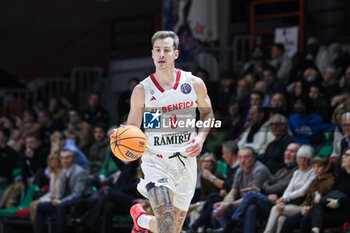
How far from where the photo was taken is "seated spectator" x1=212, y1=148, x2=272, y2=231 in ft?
32.8

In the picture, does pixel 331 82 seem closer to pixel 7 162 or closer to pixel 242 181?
pixel 242 181

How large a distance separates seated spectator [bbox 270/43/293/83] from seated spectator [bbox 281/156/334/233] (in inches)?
179

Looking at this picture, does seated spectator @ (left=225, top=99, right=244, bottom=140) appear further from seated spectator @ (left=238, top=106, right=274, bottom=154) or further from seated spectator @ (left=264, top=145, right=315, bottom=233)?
seated spectator @ (left=264, top=145, right=315, bottom=233)

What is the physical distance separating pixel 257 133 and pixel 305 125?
942mm

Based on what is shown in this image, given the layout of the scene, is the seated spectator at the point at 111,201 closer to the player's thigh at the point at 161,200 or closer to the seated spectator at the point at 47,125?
the seated spectator at the point at 47,125

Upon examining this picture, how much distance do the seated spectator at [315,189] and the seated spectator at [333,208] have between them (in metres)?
0.16

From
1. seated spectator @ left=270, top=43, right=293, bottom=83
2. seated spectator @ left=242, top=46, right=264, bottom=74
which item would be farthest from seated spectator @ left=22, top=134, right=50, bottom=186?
seated spectator @ left=270, top=43, right=293, bottom=83

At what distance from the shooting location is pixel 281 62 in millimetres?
14109

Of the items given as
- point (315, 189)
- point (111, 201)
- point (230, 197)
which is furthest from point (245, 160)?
point (111, 201)

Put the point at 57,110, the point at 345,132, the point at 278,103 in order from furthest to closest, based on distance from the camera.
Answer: the point at 57,110, the point at 278,103, the point at 345,132

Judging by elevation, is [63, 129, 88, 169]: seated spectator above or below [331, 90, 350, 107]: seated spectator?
below

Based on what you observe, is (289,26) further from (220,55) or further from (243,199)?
(243,199)

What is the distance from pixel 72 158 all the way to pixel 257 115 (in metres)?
3.46

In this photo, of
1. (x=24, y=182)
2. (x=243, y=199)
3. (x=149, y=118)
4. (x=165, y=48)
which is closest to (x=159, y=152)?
(x=149, y=118)
